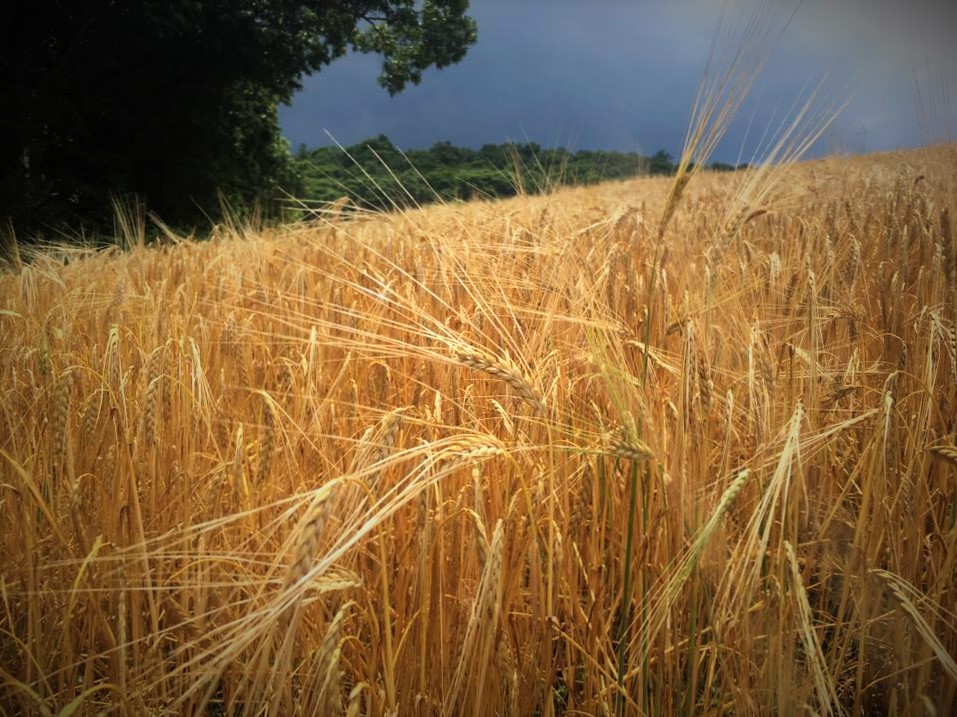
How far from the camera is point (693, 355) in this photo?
3.34 feet

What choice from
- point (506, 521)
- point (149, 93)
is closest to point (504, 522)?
point (506, 521)

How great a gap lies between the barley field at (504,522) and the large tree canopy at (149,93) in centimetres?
840

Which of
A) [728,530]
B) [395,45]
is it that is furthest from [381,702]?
[395,45]

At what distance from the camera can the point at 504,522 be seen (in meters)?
1.09

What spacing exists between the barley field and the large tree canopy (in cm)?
840

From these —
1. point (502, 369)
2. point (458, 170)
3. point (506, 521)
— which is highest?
point (458, 170)

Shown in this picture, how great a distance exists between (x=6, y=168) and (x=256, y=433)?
31.1 feet

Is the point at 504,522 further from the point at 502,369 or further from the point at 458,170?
the point at 458,170

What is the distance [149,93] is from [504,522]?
12.1 meters

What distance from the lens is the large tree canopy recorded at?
8773 millimetres

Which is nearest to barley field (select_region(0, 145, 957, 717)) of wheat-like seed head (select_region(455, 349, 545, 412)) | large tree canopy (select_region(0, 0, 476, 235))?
wheat-like seed head (select_region(455, 349, 545, 412))

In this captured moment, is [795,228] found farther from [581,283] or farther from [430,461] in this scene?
[430,461]

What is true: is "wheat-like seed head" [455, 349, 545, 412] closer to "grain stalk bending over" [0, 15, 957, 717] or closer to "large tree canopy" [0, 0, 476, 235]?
"grain stalk bending over" [0, 15, 957, 717]

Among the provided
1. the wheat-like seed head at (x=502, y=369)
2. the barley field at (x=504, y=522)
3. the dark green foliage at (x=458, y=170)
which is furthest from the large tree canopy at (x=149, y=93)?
the wheat-like seed head at (x=502, y=369)
